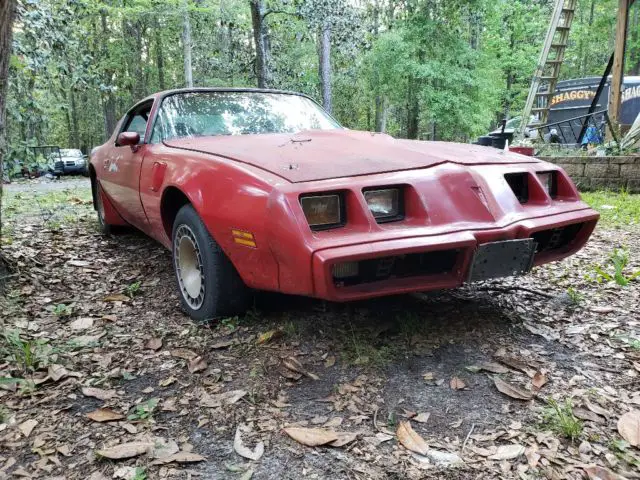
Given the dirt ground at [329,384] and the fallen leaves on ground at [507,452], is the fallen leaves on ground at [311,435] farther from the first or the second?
the fallen leaves on ground at [507,452]

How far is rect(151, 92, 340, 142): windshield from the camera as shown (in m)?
3.43

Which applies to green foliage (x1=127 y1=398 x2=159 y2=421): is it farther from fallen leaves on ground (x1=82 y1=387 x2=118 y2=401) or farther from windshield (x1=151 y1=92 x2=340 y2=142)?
windshield (x1=151 y1=92 x2=340 y2=142)

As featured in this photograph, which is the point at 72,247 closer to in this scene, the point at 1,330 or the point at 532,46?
the point at 1,330

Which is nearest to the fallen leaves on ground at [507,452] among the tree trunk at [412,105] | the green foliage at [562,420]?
the green foliage at [562,420]

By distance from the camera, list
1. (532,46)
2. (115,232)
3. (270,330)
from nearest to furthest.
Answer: (270,330) < (115,232) < (532,46)

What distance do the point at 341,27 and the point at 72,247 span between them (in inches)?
276

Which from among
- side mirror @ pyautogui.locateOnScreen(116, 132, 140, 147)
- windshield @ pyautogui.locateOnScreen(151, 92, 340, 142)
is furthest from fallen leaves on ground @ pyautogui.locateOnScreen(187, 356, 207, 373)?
side mirror @ pyautogui.locateOnScreen(116, 132, 140, 147)

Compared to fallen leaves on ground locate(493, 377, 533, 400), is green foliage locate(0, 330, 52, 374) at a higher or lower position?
higher

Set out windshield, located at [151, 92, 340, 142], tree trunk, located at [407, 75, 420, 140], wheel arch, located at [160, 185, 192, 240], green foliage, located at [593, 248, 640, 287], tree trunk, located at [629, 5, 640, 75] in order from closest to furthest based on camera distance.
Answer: wheel arch, located at [160, 185, 192, 240] < green foliage, located at [593, 248, 640, 287] < windshield, located at [151, 92, 340, 142] < tree trunk, located at [407, 75, 420, 140] < tree trunk, located at [629, 5, 640, 75]

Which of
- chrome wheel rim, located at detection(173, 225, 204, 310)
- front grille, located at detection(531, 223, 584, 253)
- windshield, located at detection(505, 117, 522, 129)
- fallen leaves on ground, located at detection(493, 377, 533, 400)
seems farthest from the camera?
windshield, located at detection(505, 117, 522, 129)

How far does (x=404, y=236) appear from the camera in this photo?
81.8 inches

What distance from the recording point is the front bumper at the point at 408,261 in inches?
77.1

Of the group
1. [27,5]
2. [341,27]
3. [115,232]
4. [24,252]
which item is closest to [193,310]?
[24,252]

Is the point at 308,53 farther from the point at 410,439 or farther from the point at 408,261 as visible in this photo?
the point at 410,439
